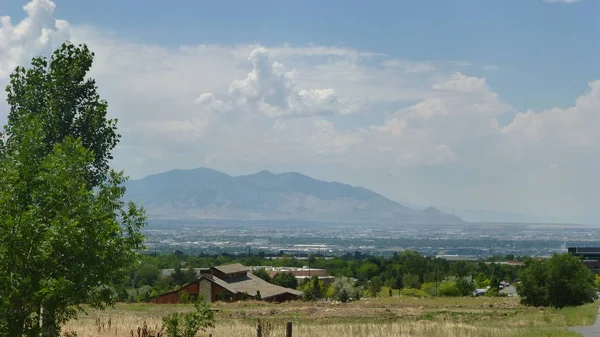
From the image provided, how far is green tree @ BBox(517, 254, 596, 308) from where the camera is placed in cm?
6269

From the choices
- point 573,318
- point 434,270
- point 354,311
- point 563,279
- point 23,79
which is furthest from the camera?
point 434,270

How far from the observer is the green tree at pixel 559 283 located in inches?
2468

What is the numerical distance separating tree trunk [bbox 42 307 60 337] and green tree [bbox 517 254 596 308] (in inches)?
1956

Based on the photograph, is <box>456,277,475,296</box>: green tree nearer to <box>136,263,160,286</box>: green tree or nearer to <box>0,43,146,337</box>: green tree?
<box>136,263,160,286</box>: green tree

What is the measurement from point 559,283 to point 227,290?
3357cm

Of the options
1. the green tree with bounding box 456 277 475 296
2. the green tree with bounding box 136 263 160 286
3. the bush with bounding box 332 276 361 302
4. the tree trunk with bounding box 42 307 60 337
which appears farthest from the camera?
the green tree with bounding box 136 263 160 286

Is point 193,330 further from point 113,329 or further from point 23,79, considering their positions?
point 23,79

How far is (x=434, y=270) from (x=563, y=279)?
82.5 meters

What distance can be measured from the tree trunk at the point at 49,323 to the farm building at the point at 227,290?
52.1 metres

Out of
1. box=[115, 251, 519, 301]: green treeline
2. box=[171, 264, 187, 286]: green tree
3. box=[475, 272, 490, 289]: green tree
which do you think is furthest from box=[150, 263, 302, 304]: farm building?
box=[475, 272, 490, 289]: green tree

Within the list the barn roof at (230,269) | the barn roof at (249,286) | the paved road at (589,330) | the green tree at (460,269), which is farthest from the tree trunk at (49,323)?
the green tree at (460,269)

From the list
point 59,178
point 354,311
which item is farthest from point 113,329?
point 354,311

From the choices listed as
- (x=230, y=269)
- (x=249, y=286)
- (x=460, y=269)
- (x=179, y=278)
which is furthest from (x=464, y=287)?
(x=460, y=269)

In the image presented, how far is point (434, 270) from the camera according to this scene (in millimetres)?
144375
